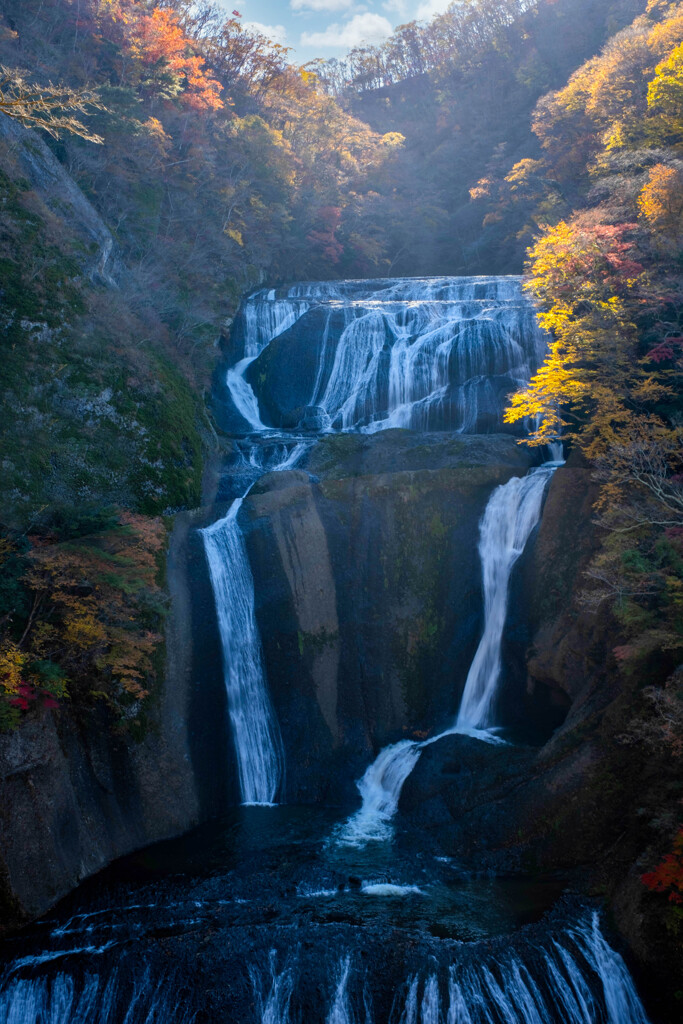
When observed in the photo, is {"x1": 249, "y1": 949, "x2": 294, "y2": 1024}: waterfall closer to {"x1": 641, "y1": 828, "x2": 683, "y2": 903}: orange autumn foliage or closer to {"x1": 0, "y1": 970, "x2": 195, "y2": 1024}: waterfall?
{"x1": 0, "y1": 970, "x2": 195, "y2": 1024}: waterfall

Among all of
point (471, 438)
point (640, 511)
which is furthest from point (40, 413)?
point (640, 511)

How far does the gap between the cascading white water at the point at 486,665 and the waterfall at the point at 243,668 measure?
2.16 metres

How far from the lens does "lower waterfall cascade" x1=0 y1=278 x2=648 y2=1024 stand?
8.73 meters

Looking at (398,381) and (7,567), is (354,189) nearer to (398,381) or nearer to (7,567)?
(398,381)

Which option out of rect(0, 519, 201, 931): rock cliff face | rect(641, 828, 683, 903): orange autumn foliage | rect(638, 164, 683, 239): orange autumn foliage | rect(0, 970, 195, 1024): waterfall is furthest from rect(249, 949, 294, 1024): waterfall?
rect(638, 164, 683, 239): orange autumn foliage

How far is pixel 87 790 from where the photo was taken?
11.9 m

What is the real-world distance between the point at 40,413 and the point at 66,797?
8.51 m

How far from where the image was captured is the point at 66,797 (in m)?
11.5

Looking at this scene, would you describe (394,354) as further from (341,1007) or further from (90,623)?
(341,1007)

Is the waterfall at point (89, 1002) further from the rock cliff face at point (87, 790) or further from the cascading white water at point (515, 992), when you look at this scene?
the rock cliff face at point (87, 790)

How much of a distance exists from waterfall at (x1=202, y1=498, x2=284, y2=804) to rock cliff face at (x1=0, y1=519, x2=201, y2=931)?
3.28 feet

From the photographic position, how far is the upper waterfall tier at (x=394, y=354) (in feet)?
70.3

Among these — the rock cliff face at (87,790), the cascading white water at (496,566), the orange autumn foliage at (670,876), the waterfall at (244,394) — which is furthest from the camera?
the waterfall at (244,394)

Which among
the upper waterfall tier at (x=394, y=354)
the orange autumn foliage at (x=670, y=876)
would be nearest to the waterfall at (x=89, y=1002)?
the orange autumn foliage at (x=670, y=876)
